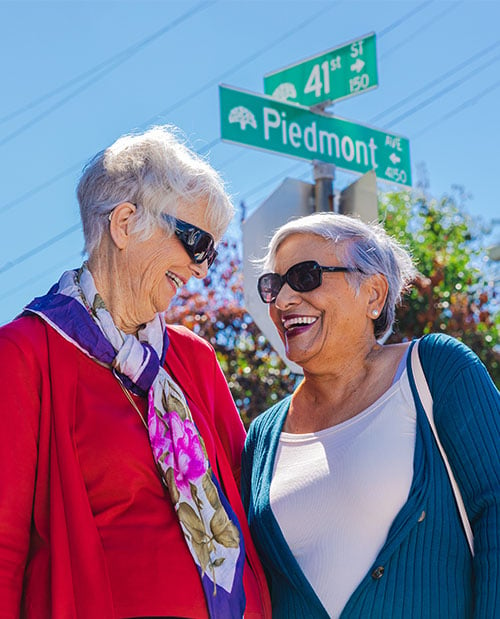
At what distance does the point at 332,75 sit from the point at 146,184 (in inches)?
130

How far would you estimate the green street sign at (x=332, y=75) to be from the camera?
229 inches

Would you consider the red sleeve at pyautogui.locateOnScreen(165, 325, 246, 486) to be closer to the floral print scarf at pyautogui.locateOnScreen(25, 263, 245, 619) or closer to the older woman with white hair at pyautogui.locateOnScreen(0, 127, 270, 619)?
the older woman with white hair at pyautogui.locateOnScreen(0, 127, 270, 619)

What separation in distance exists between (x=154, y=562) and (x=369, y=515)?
27.0 inches

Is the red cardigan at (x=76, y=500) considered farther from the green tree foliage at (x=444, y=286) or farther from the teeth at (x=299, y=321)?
the green tree foliage at (x=444, y=286)

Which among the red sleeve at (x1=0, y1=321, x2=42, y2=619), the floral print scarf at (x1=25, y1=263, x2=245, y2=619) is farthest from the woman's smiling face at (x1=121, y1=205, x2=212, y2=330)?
the red sleeve at (x1=0, y1=321, x2=42, y2=619)

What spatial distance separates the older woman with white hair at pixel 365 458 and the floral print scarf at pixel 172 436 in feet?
0.96

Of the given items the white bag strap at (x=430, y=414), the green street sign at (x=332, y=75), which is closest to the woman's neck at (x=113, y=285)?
the white bag strap at (x=430, y=414)

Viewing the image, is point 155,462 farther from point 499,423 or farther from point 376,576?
point 499,423

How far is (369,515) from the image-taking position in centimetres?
284

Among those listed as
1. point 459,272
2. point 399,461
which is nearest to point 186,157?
point 399,461

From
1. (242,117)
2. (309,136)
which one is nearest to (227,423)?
(242,117)

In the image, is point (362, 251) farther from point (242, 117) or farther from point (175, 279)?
point (242, 117)

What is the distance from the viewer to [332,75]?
589 centimetres

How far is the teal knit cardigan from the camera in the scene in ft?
8.89
